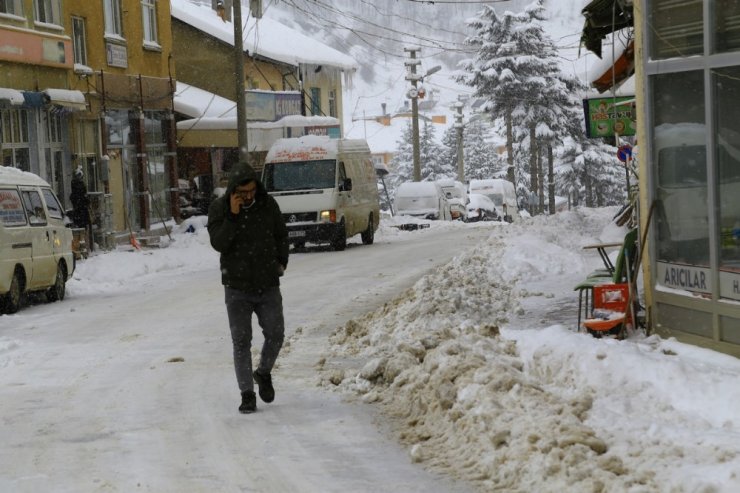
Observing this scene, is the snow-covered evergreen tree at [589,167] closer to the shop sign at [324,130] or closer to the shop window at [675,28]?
the shop sign at [324,130]

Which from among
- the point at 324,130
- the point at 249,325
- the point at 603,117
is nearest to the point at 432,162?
the point at 324,130

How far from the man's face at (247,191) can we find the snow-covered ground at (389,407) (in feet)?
5.41

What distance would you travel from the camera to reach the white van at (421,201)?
48.8 metres

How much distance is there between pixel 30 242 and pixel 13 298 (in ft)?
4.02

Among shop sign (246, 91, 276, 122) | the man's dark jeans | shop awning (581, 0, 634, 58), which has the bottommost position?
the man's dark jeans

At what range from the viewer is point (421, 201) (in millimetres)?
49344

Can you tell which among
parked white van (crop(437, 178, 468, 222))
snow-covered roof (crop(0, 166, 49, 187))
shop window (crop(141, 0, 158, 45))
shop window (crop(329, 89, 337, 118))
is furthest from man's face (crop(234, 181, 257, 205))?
shop window (crop(329, 89, 337, 118))

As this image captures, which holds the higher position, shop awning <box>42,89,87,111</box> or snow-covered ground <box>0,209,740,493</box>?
shop awning <box>42,89,87,111</box>

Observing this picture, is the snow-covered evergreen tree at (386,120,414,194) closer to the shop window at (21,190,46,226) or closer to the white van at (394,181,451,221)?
the white van at (394,181,451,221)

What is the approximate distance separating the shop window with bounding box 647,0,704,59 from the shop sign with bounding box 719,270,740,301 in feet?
6.41

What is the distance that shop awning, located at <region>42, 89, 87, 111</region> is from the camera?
28.2 m

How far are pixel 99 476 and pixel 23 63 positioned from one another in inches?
873

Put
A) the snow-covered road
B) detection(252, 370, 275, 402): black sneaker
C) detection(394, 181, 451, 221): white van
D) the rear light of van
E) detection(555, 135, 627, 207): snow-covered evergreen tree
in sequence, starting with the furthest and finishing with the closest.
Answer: detection(555, 135, 627, 207): snow-covered evergreen tree, detection(394, 181, 451, 221): white van, the rear light of van, detection(252, 370, 275, 402): black sneaker, the snow-covered road

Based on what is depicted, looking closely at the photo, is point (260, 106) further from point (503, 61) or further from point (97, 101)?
point (503, 61)
